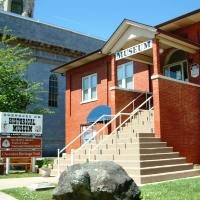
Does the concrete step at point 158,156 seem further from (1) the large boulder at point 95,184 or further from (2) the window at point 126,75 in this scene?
(2) the window at point 126,75

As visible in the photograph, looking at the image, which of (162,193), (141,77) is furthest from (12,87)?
(162,193)

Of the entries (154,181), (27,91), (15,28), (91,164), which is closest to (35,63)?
(15,28)

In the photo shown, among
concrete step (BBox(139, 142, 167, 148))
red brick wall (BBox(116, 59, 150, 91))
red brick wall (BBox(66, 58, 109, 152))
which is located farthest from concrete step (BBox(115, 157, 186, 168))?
red brick wall (BBox(66, 58, 109, 152))

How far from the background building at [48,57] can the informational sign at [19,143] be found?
15325mm

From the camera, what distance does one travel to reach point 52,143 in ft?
114

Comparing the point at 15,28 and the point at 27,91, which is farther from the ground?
the point at 15,28

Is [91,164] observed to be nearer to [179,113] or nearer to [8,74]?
[179,113]

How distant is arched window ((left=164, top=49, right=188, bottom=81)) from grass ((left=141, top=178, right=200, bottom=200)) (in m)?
9.10

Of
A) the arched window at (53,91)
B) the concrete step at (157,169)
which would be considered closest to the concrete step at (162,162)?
the concrete step at (157,169)

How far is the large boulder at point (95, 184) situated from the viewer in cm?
744

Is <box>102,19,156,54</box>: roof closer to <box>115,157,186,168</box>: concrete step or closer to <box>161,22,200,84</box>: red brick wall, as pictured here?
<box>161,22,200,84</box>: red brick wall

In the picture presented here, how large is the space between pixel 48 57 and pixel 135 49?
1965 cm

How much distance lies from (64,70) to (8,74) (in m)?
4.17

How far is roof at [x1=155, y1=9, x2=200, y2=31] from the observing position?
18.1 m
